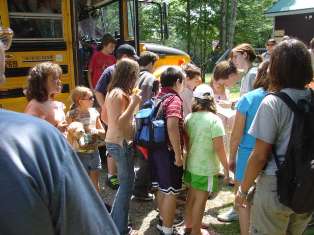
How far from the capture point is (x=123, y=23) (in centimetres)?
650

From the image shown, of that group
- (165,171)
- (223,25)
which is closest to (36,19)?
(165,171)

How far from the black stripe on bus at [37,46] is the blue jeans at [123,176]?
7.34 ft

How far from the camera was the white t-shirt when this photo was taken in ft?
6.75

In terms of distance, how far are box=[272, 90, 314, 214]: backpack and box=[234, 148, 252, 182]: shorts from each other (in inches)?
35.6

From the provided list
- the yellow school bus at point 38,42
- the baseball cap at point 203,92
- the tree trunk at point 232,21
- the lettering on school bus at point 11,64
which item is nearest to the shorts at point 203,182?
the baseball cap at point 203,92

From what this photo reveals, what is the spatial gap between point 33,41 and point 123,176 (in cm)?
257

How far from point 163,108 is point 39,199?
95.5 inches

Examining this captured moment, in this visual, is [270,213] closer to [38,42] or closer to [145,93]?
[145,93]

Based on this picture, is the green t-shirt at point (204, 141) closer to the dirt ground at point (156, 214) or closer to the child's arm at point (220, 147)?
the child's arm at point (220, 147)

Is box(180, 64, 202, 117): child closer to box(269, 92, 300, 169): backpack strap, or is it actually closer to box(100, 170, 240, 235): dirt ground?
box(100, 170, 240, 235): dirt ground

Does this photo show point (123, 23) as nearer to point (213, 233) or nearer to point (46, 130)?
point (213, 233)

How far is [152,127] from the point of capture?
10.2ft

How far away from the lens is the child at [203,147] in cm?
314

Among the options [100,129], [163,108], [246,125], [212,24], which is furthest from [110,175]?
[212,24]
